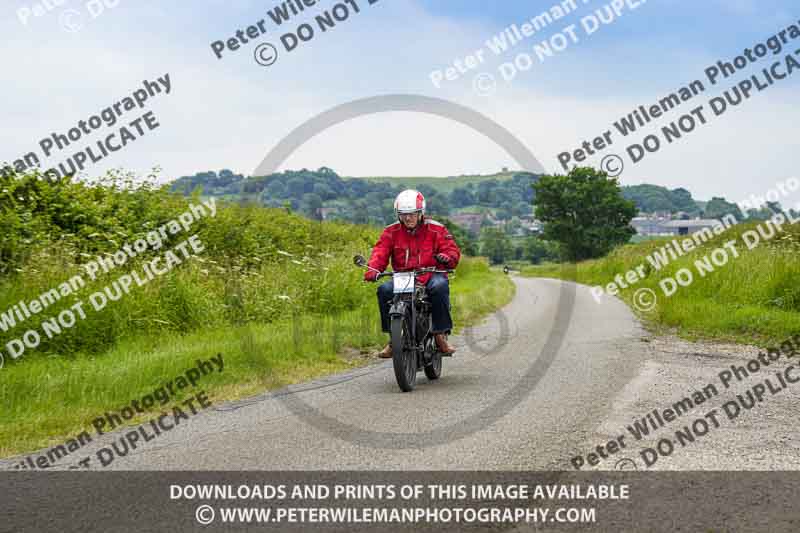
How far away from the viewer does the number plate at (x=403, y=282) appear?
891cm

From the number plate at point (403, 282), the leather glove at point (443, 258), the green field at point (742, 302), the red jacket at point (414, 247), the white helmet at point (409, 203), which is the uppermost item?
the white helmet at point (409, 203)

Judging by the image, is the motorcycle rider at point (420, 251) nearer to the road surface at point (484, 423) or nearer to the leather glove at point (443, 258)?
the leather glove at point (443, 258)

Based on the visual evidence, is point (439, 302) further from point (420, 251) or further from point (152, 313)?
point (152, 313)

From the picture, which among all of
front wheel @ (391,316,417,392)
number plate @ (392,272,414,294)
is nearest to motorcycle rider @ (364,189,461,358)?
number plate @ (392,272,414,294)

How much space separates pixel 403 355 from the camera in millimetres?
8352

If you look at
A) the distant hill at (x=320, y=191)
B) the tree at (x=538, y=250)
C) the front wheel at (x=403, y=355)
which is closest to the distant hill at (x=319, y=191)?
the distant hill at (x=320, y=191)

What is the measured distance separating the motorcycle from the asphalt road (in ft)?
0.68

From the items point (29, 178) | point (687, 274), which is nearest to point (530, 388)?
point (29, 178)

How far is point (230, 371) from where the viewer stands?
378 inches

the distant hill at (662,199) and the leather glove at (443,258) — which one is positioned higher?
the distant hill at (662,199)

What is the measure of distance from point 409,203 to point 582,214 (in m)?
76.6

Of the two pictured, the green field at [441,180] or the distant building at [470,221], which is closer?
the green field at [441,180]

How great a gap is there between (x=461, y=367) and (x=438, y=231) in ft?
7.07

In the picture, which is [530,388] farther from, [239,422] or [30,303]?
[30,303]
